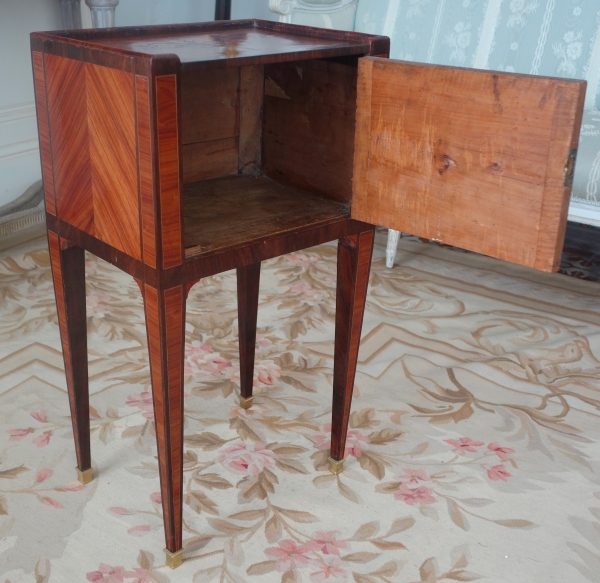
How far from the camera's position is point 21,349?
154 centimetres

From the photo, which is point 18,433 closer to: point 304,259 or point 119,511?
point 119,511

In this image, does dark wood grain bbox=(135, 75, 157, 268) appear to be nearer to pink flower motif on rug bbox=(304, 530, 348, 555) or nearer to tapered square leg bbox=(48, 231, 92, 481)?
tapered square leg bbox=(48, 231, 92, 481)

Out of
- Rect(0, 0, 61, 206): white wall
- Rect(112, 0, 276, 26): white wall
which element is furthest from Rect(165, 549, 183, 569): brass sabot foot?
Rect(112, 0, 276, 26): white wall

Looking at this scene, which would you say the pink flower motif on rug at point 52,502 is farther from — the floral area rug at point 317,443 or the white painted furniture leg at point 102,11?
the white painted furniture leg at point 102,11

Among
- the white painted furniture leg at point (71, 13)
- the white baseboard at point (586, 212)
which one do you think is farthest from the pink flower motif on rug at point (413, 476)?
the white painted furniture leg at point (71, 13)

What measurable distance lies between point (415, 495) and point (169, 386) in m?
0.49

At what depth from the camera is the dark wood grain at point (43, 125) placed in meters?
0.90

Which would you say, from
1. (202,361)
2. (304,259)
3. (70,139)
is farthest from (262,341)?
(70,139)

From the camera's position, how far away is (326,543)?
3.48 ft

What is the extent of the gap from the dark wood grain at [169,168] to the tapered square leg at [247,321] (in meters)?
0.46

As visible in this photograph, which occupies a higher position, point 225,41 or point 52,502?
point 225,41

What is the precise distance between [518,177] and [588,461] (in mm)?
683

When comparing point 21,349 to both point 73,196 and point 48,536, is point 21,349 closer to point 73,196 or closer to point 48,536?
point 48,536

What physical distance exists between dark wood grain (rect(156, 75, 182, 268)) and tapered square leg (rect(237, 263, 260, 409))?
0.46 m
